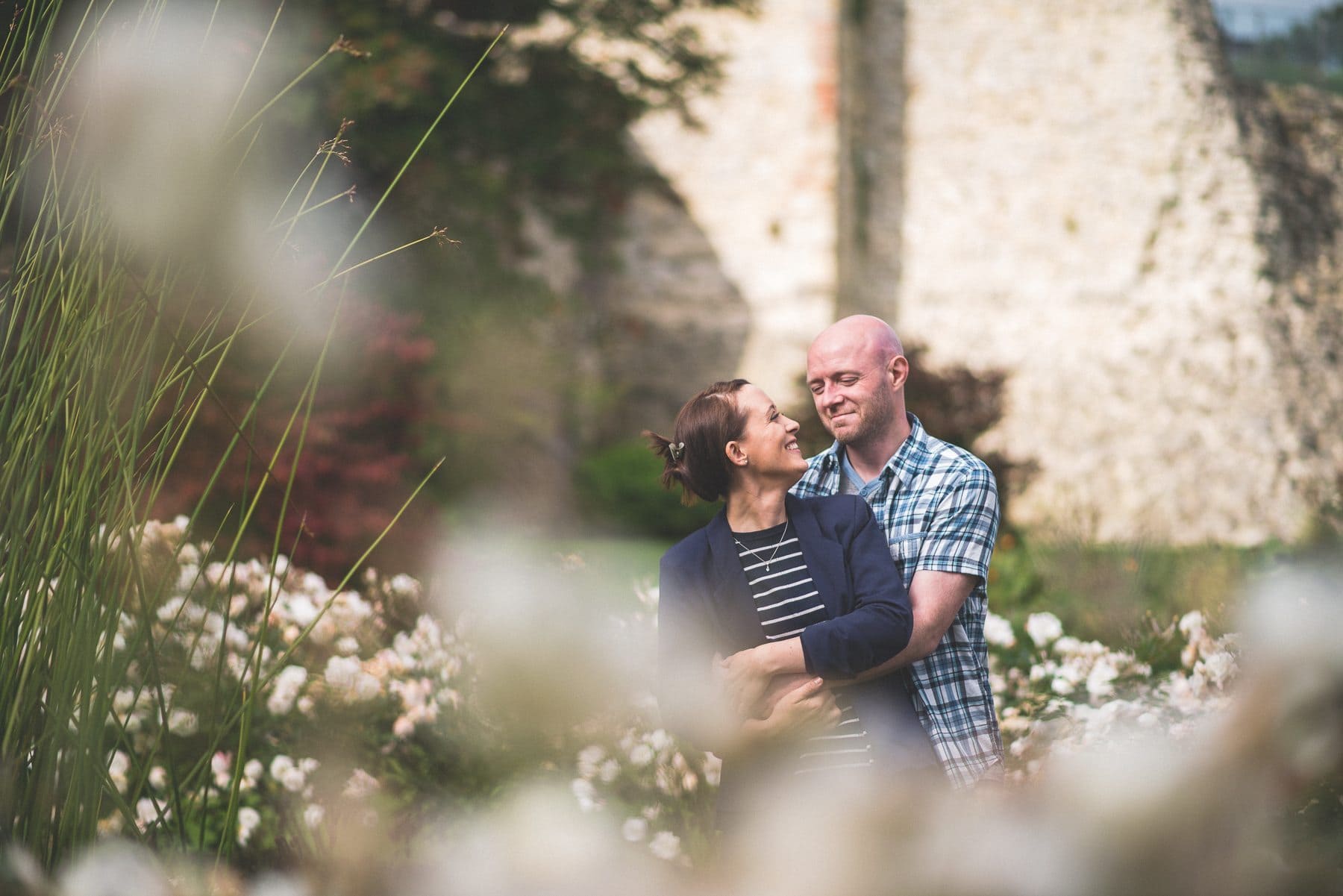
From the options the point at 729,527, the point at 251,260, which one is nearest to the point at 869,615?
the point at 729,527

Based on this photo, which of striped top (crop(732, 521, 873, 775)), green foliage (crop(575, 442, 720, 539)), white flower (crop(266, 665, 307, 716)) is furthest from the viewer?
green foliage (crop(575, 442, 720, 539))

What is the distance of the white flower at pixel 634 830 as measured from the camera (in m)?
2.51

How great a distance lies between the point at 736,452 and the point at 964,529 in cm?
45

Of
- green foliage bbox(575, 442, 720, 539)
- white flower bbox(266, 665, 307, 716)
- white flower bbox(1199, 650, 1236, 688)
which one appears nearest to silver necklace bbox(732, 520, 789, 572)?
white flower bbox(1199, 650, 1236, 688)

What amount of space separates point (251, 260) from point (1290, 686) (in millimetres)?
1164

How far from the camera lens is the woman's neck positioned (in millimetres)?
1881

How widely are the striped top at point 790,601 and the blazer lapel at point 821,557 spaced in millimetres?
11

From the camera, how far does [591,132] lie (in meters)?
8.76

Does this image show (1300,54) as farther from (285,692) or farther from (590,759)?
(285,692)

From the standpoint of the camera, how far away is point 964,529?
6.30ft

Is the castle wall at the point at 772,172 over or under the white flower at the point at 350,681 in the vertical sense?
over

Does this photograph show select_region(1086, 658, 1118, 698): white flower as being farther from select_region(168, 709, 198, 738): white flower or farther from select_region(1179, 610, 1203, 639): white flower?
select_region(168, 709, 198, 738): white flower

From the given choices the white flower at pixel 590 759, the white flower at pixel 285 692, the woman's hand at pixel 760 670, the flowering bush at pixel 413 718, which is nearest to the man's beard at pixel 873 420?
the woman's hand at pixel 760 670

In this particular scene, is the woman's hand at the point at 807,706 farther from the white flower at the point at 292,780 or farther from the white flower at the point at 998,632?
the white flower at the point at 998,632
